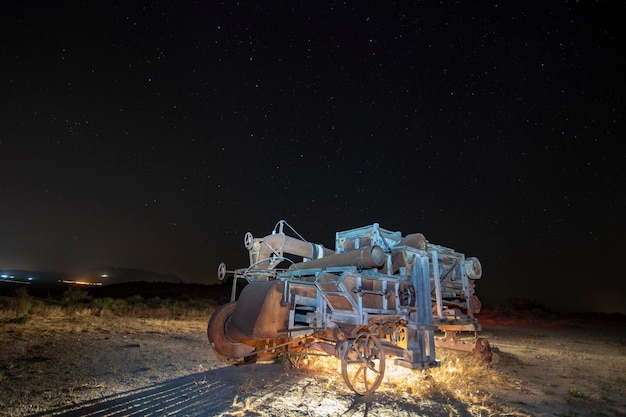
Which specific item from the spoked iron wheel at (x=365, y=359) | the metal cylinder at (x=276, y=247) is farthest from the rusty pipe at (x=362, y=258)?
the spoked iron wheel at (x=365, y=359)

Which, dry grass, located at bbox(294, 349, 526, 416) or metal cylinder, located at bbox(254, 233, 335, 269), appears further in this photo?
metal cylinder, located at bbox(254, 233, 335, 269)

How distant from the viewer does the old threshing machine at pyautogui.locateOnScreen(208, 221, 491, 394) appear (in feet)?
23.2

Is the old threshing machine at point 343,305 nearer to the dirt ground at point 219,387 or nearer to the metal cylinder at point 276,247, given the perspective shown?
the metal cylinder at point 276,247

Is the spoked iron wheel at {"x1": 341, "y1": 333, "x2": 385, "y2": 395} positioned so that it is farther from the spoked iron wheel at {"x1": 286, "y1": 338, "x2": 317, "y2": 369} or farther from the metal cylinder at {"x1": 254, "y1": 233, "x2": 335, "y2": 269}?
the metal cylinder at {"x1": 254, "y1": 233, "x2": 335, "y2": 269}

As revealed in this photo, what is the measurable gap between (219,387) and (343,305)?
3.04m

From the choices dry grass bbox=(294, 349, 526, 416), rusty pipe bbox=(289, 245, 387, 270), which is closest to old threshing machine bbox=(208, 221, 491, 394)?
rusty pipe bbox=(289, 245, 387, 270)

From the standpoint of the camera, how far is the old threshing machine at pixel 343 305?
7066 millimetres

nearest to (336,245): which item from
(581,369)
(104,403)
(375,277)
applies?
(375,277)

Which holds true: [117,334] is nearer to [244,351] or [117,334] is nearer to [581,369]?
[244,351]

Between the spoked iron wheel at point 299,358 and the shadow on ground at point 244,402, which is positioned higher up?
the spoked iron wheel at point 299,358

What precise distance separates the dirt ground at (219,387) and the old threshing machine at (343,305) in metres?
0.65

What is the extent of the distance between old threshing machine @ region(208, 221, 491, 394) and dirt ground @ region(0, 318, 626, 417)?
25.5 inches

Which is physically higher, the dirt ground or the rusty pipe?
the rusty pipe

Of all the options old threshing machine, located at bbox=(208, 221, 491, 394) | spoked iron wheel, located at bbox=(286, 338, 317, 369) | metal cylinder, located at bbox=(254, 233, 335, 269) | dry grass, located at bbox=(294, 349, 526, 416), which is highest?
metal cylinder, located at bbox=(254, 233, 335, 269)
